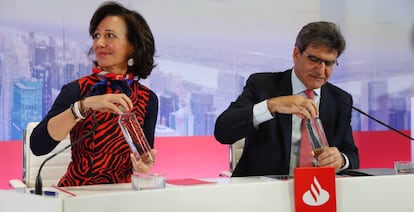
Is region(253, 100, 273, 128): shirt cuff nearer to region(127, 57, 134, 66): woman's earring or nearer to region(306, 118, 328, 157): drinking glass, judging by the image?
region(306, 118, 328, 157): drinking glass

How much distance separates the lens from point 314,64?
2.37m

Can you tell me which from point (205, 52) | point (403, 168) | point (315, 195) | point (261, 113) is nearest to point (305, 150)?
point (261, 113)

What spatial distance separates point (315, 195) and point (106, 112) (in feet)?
2.37

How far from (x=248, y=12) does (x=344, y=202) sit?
3068mm

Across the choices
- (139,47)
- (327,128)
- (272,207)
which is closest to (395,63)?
(327,128)

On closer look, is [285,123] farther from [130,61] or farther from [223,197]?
[223,197]

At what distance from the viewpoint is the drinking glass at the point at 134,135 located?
5.73 feet

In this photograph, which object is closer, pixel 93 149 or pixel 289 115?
pixel 93 149

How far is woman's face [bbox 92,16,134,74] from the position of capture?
85.7 inches

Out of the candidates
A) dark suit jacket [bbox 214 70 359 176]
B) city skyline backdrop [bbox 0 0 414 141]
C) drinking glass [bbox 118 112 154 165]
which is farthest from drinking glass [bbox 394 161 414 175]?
city skyline backdrop [bbox 0 0 414 141]

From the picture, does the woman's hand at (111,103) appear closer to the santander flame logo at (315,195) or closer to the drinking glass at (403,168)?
the santander flame logo at (315,195)

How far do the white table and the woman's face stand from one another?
58 cm

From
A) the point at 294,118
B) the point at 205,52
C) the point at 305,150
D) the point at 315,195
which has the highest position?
the point at 205,52

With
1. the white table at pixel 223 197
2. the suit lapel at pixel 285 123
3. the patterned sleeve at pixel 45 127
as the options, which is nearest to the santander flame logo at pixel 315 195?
the white table at pixel 223 197
